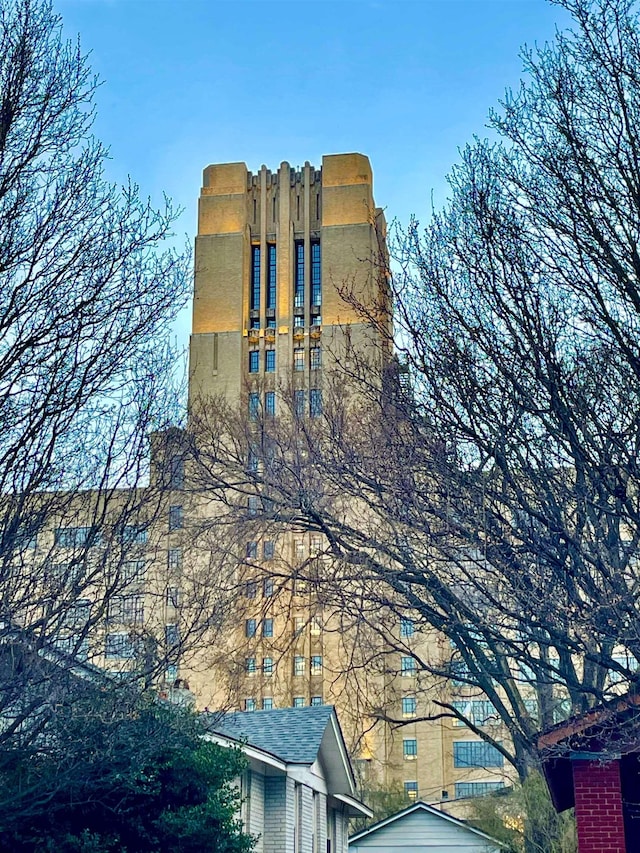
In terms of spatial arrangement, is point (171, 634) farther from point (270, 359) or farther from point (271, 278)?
point (271, 278)

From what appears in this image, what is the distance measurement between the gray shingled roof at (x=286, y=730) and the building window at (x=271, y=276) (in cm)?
4698

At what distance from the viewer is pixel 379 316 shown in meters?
12.2

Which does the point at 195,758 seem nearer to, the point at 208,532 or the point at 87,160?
the point at 208,532

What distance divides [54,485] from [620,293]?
5.28m

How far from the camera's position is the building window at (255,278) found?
7075cm

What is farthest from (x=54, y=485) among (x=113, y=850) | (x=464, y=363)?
(x=113, y=850)

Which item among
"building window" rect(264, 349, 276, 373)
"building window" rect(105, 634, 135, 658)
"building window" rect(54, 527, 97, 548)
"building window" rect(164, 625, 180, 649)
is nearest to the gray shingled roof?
"building window" rect(164, 625, 180, 649)

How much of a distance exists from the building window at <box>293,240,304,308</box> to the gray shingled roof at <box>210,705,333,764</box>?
4634 cm

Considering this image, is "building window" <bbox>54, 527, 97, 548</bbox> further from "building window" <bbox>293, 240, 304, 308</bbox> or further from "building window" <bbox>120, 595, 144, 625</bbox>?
"building window" <bbox>293, 240, 304, 308</bbox>

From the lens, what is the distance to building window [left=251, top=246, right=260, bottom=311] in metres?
70.8

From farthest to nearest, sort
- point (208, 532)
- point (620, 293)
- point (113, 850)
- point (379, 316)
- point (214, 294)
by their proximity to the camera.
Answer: point (214, 294)
point (208, 532)
point (113, 850)
point (379, 316)
point (620, 293)

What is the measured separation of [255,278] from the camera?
7194cm

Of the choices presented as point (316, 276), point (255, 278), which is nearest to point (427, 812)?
point (316, 276)

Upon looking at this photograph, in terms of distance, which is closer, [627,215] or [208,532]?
[627,215]
